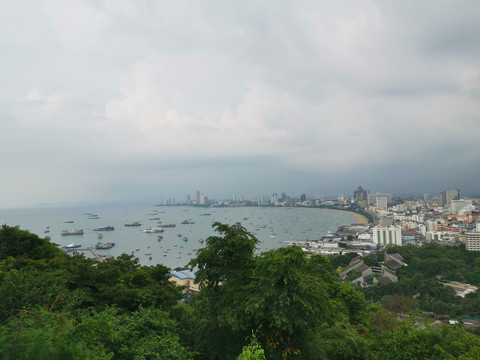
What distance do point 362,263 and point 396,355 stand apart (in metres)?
17.7

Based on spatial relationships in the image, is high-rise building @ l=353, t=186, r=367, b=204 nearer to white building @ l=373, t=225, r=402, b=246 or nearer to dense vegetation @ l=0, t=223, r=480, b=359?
white building @ l=373, t=225, r=402, b=246

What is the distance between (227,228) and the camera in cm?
375

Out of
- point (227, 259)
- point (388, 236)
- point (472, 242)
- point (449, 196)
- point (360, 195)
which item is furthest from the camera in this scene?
point (360, 195)

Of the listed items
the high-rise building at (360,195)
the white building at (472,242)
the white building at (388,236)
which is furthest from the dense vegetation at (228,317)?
the high-rise building at (360,195)

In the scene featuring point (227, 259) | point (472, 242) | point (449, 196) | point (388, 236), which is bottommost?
point (388, 236)

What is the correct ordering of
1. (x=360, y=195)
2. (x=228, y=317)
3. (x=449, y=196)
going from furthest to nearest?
(x=360, y=195)
(x=449, y=196)
(x=228, y=317)

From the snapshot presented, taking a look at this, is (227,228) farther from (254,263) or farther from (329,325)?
(329,325)

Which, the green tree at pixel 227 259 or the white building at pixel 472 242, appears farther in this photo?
the white building at pixel 472 242

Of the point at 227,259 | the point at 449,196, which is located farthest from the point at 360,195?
the point at 227,259

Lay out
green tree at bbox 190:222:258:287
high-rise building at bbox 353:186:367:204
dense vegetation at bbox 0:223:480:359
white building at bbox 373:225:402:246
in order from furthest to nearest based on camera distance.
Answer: high-rise building at bbox 353:186:367:204
white building at bbox 373:225:402:246
green tree at bbox 190:222:258:287
dense vegetation at bbox 0:223:480:359

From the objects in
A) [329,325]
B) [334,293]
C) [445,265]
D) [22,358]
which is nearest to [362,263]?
[445,265]

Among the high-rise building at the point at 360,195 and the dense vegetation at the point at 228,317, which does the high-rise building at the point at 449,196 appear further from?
the dense vegetation at the point at 228,317

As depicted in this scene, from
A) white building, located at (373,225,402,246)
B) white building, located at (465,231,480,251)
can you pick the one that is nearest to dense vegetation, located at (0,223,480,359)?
white building, located at (465,231,480,251)

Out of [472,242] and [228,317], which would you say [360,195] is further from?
[228,317]
